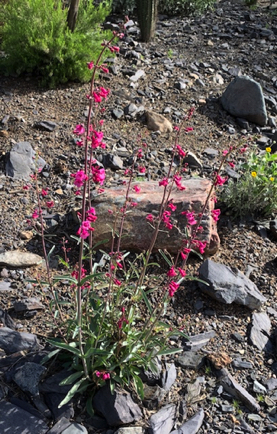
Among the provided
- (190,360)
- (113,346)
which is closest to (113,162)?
(190,360)

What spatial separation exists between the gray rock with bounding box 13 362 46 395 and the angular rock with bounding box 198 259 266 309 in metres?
1.40

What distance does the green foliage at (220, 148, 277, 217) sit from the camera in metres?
4.62

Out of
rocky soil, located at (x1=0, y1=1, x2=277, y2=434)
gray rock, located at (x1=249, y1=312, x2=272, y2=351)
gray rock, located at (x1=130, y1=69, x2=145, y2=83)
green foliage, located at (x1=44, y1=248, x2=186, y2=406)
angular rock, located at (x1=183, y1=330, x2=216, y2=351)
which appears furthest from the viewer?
gray rock, located at (x1=130, y1=69, x2=145, y2=83)

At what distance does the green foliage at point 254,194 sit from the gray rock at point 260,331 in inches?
42.8

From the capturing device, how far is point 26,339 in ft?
10.7

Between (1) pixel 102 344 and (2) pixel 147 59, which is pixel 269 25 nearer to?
(2) pixel 147 59

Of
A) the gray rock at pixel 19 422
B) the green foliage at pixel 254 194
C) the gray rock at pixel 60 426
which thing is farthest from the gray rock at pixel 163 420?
the green foliage at pixel 254 194

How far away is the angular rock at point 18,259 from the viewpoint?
Result: 3.92 metres

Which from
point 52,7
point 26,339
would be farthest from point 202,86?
point 26,339

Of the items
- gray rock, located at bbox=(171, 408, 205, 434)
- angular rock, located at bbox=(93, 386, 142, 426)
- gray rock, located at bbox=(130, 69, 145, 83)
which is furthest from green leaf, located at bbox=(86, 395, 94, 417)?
gray rock, located at bbox=(130, 69, 145, 83)

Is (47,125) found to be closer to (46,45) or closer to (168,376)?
(46,45)

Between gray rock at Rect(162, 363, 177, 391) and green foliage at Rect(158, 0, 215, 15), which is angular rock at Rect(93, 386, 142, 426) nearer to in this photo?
gray rock at Rect(162, 363, 177, 391)

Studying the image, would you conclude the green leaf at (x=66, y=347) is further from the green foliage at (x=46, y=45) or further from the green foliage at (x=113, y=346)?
the green foliage at (x=46, y=45)

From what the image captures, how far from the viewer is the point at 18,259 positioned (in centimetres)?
396
